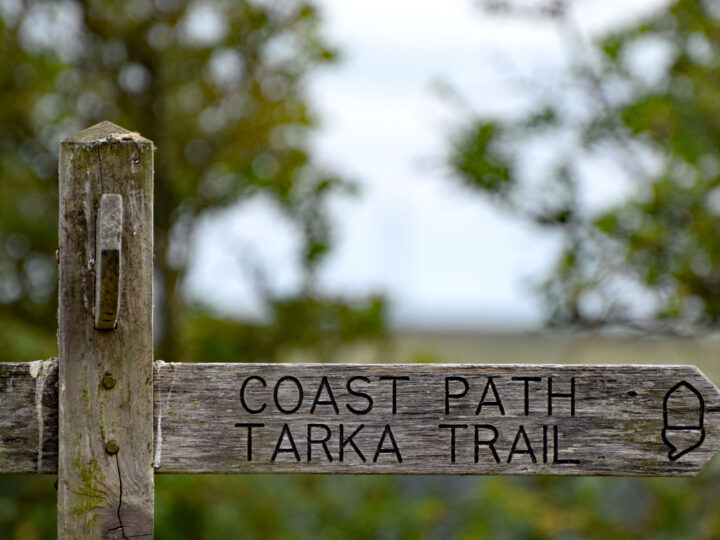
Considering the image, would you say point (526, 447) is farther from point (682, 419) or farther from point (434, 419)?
point (682, 419)

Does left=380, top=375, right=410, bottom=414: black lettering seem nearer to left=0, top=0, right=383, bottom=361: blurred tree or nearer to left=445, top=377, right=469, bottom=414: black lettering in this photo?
left=445, top=377, right=469, bottom=414: black lettering

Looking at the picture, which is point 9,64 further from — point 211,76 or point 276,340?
point 276,340

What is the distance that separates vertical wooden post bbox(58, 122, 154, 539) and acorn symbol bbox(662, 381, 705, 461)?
3.33 ft

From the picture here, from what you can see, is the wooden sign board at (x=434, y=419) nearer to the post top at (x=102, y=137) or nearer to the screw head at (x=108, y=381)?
the screw head at (x=108, y=381)

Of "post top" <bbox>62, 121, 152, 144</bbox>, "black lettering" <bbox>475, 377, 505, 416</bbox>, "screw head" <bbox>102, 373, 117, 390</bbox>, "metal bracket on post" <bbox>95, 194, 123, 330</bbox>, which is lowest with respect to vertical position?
"black lettering" <bbox>475, 377, 505, 416</bbox>

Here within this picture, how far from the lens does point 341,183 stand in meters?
6.09

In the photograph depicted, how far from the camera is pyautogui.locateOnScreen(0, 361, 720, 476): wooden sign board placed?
1.70 m

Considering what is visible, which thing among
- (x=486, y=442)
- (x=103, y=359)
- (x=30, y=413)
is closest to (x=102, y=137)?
(x=103, y=359)

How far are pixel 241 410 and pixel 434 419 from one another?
38 cm

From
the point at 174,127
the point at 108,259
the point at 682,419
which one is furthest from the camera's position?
the point at 174,127

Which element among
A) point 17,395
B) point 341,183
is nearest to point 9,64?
point 341,183

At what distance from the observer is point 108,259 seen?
146 centimetres

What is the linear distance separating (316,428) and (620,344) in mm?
2934

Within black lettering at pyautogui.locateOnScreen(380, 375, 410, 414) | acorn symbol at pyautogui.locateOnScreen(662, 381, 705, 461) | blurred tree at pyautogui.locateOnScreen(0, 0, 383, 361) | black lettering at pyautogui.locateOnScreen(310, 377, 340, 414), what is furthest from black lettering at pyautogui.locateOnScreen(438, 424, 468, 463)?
blurred tree at pyautogui.locateOnScreen(0, 0, 383, 361)
